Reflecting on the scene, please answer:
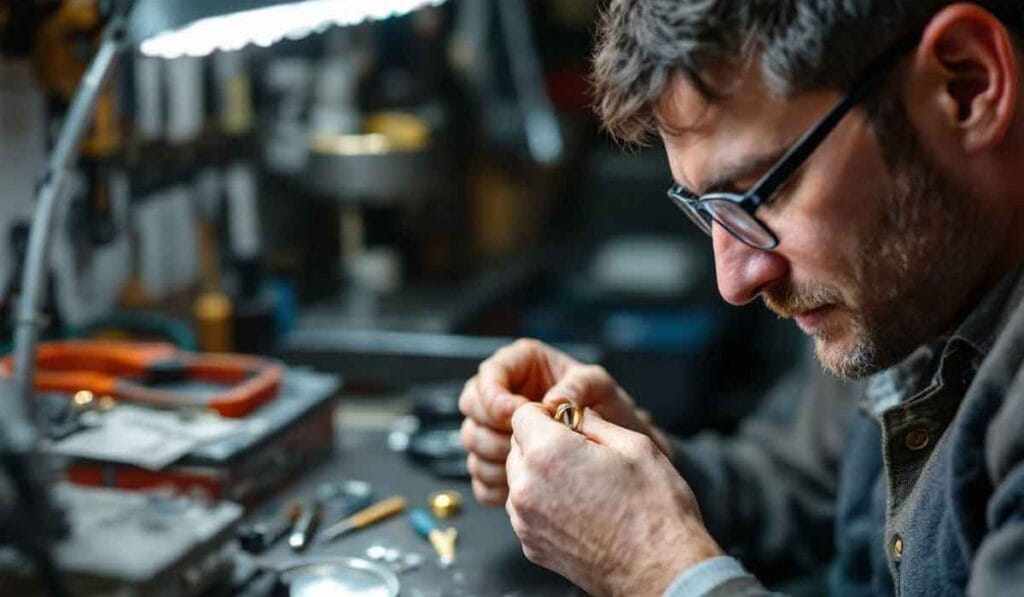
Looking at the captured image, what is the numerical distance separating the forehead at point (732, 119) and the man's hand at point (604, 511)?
0.84 feet

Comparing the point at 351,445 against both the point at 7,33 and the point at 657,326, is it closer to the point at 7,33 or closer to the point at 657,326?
the point at 7,33

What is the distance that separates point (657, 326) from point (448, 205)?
0.60 metres

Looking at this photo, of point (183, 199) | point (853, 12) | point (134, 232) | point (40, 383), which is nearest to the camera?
point (853, 12)

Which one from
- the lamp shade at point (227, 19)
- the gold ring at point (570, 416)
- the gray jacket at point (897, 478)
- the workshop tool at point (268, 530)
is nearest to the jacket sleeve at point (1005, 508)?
the gray jacket at point (897, 478)

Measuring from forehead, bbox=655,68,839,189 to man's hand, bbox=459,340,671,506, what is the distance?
0.33 meters

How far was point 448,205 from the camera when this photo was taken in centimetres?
307

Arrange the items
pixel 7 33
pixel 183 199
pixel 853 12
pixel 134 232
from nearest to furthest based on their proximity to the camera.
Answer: pixel 853 12 < pixel 7 33 < pixel 134 232 < pixel 183 199

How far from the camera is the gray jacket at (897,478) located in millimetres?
928

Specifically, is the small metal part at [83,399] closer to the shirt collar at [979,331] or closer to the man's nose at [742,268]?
the man's nose at [742,268]

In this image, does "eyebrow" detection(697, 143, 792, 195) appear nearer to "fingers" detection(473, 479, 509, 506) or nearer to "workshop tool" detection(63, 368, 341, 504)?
"fingers" detection(473, 479, 509, 506)

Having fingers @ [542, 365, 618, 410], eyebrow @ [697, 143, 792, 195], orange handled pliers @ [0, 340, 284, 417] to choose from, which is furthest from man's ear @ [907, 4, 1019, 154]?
orange handled pliers @ [0, 340, 284, 417]

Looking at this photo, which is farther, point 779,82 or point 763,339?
point 763,339

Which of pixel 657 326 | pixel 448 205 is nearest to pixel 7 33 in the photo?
pixel 448 205

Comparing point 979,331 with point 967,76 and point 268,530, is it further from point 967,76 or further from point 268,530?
point 268,530
